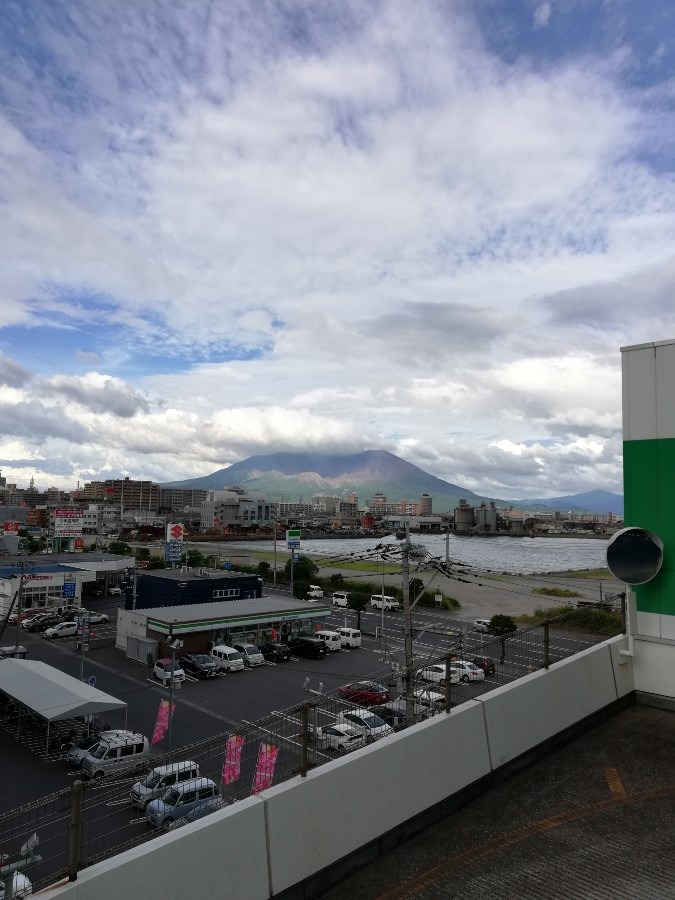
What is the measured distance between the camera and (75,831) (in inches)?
114

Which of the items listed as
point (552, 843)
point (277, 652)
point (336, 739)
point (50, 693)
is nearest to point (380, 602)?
point (277, 652)

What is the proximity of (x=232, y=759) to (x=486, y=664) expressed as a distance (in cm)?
252

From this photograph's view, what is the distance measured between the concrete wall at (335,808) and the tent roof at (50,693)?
11.0 metres

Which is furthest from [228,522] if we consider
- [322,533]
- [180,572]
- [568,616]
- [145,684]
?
[568,616]

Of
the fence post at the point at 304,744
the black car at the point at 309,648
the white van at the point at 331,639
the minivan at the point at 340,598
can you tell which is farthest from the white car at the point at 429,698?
the minivan at the point at 340,598

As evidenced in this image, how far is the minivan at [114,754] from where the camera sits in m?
12.1

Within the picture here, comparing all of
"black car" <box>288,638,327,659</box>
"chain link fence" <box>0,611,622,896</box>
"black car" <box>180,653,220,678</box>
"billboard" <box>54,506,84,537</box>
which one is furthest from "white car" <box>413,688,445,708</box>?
"billboard" <box>54,506,84,537</box>

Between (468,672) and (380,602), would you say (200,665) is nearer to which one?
(380,602)

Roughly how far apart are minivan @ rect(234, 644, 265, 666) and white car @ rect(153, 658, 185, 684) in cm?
245

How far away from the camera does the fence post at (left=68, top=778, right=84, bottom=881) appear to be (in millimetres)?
2801

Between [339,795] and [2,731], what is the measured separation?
14.8 m

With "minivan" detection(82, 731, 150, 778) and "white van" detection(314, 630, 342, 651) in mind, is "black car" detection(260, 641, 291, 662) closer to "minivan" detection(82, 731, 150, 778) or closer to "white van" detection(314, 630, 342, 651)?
"white van" detection(314, 630, 342, 651)

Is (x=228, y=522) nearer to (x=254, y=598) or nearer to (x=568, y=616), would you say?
(x=254, y=598)

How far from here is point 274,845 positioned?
338 centimetres
